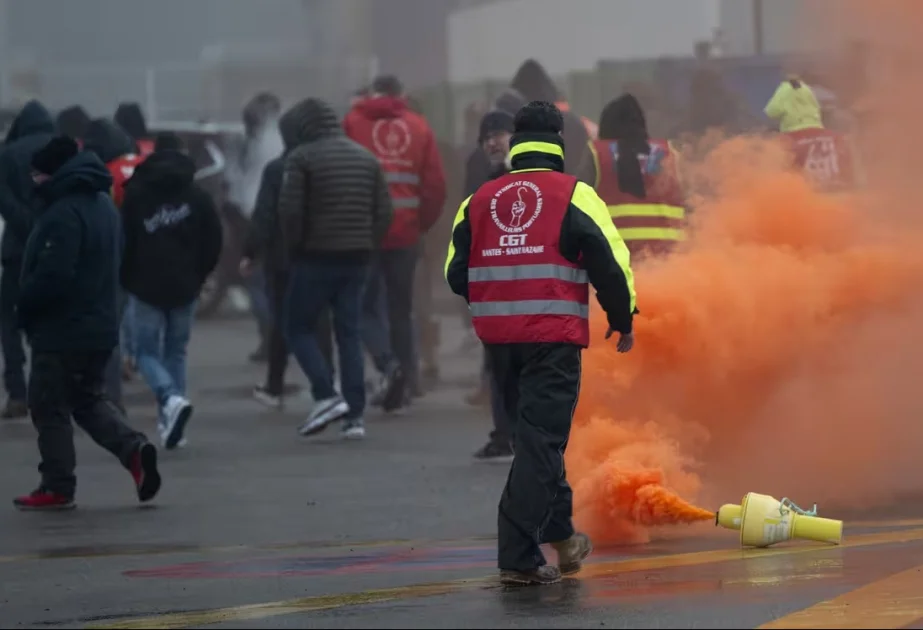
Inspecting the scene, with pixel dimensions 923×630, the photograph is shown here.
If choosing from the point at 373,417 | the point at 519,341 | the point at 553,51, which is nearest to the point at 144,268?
the point at 373,417

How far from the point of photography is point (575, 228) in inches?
284

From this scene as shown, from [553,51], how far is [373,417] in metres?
14.8

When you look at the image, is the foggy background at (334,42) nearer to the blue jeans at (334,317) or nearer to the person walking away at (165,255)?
the blue jeans at (334,317)

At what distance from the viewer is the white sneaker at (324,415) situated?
12047 mm

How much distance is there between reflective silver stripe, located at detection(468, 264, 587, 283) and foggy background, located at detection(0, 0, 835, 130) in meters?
4.59

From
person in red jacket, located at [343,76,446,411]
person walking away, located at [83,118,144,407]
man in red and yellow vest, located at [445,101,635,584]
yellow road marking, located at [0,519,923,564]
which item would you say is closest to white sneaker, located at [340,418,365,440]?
person in red jacket, located at [343,76,446,411]

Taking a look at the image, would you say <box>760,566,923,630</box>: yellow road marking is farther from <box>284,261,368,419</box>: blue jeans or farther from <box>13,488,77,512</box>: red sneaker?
<box>284,261,368,419</box>: blue jeans

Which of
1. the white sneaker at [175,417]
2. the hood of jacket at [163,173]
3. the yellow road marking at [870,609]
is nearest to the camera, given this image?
the yellow road marking at [870,609]

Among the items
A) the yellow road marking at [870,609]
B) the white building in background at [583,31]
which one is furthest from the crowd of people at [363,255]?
the white building in background at [583,31]

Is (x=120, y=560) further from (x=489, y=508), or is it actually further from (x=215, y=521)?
(x=489, y=508)

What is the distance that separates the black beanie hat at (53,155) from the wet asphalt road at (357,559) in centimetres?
169

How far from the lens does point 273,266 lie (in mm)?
13477

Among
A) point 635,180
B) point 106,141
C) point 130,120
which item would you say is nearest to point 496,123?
point 635,180

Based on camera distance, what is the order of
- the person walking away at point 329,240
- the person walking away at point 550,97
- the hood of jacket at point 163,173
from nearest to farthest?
→ the hood of jacket at point 163,173, the person walking away at point 329,240, the person walking away at point 550,97
